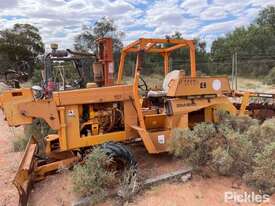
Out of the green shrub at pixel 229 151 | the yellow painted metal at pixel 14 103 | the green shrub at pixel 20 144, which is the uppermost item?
the yellow painted metal at pixel 14 103

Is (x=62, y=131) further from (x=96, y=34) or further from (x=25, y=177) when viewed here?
(x=96, y=34)

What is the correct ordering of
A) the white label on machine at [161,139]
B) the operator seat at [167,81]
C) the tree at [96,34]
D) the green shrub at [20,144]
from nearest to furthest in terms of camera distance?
the white label on machine at [161,139]
the operator seat at [167,81]
the green shrub at [20,144]
the tree at [96,34]

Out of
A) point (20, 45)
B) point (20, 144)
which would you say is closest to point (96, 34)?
point (20, 45)

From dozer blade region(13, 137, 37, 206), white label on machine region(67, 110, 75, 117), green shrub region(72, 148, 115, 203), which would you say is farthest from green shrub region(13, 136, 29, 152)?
green shrub region(72, 148, 115, 203)

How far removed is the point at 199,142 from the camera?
4.79 metres

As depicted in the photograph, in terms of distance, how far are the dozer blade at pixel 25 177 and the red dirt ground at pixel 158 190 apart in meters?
0.19

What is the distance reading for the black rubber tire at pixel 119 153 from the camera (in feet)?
15.0

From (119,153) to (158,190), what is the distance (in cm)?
80

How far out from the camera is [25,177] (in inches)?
175

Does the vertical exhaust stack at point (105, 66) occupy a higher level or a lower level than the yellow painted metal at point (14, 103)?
higher

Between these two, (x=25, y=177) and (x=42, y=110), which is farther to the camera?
(x=42, y=110)

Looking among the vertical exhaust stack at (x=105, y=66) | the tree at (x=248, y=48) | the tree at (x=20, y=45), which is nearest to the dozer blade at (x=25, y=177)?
the vertical exhaust stack at (x=105, y=66)

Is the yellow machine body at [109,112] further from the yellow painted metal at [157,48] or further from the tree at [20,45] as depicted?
the tree at [20,45]

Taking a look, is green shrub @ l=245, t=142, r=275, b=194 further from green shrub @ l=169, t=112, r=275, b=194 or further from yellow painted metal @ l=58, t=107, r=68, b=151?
yellow painted metal @ l=58, t=107, r=68, b=151
